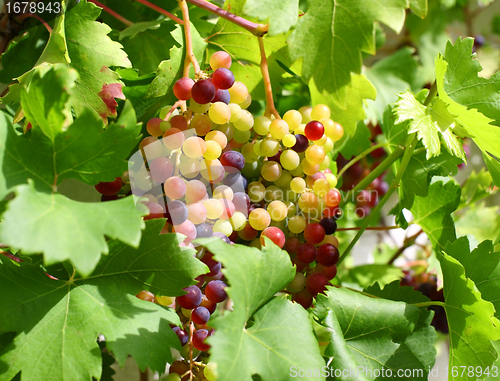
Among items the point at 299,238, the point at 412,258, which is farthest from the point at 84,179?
the point at 412,258

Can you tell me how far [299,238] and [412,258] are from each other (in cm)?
89

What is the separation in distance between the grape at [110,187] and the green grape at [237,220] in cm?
16

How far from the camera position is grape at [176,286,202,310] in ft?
1.65

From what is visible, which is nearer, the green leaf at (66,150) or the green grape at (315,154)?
the green leaf at (66,150)

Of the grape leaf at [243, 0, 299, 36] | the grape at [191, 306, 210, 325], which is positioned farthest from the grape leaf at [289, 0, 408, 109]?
the grape at [191, 306, 210, 325]

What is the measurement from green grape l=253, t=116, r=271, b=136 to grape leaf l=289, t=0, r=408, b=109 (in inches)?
3.9

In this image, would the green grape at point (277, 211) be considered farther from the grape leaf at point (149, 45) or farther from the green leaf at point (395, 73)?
the green leaf at point (395, 73)

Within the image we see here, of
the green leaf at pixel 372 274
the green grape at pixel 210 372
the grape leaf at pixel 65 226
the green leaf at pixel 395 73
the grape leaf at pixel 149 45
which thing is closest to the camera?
the grape leaf at pixel 65 226

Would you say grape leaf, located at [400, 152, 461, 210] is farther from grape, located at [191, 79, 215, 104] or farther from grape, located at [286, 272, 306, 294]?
grape, located at [191, 79, 215, 104]

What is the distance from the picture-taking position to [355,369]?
1.66 ft

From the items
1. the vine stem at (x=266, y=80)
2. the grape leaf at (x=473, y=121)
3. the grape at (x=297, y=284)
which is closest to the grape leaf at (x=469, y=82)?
the grape leaf at (x=473, y=121)

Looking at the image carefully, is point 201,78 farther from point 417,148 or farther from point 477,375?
point 477,375

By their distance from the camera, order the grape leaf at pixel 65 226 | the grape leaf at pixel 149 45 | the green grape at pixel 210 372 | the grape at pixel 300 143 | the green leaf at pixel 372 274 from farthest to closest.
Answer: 1. the green leaf at pixel 372 274
2. the grape leaf at pixel 149 45
3. the grape at pixel 300 143
4. the green grape at pixel 210 372
5. the grape leaf at pixel 65 226

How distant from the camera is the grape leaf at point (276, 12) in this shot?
0.50 meters
